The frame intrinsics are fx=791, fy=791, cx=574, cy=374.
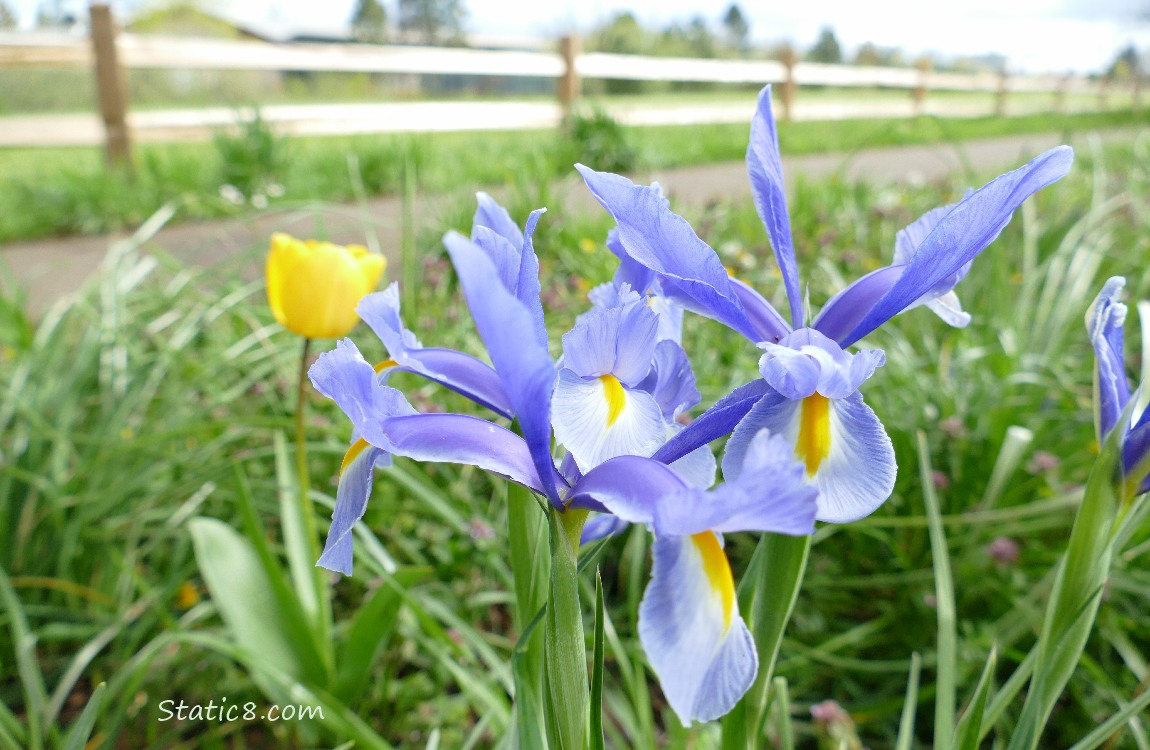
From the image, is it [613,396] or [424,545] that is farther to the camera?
[424,545]

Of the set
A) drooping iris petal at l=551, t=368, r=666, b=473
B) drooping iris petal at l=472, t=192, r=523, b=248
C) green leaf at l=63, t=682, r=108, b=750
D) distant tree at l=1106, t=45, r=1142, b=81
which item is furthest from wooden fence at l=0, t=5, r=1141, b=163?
green leaf at l=63, t=682, r=108, b=750

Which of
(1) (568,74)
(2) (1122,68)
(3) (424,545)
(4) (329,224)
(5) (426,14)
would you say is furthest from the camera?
(5) (426,14)

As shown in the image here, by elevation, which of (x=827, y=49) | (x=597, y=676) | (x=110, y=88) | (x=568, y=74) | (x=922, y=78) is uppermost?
(x=827, y=49)

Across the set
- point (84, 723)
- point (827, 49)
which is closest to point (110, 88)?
point (84, 723)

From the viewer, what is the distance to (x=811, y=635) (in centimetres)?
151

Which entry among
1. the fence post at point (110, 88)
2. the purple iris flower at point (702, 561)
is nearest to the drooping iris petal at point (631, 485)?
the purple iris flower at point (702, 561)

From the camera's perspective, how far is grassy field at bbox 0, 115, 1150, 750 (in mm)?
1306

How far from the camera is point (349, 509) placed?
1.95ft

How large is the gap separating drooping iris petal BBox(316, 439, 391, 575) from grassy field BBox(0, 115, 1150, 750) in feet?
1.26

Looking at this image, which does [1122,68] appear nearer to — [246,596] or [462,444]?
[246,596]

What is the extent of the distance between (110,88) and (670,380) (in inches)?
285

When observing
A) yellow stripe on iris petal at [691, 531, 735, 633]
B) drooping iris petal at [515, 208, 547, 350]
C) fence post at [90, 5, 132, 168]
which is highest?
fence post at [90, 5, 132, 168]

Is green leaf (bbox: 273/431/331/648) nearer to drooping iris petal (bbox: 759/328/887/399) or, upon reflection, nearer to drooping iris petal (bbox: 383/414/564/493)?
drooping iris petal (bbox: 383/414/564/493)

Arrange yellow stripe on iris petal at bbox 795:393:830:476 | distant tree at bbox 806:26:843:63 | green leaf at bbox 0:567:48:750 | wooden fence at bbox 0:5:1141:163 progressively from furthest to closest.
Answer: distant tree at bbox 806:26:843:63, wooden fence at bbox 0:5:1141:163, green leaf at bbox 0:567:48:750, yellow stripe on iris petal at bbox 795:393:830:476
